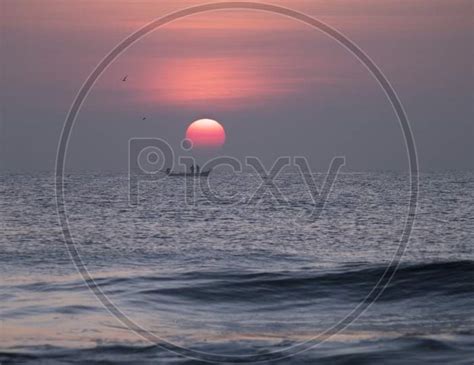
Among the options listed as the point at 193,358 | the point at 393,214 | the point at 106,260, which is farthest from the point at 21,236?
the point at 393,214

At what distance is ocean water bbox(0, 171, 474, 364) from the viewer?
1769cm

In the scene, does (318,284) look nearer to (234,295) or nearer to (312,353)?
(234,295)

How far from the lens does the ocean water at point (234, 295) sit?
58.0 feet

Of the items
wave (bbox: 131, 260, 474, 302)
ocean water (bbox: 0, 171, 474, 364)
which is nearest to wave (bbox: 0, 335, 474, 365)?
ocean water (bbox: 0, 171, 474, 364)

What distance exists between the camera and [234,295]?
1011 inches

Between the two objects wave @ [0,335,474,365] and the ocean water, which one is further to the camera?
the ocean water

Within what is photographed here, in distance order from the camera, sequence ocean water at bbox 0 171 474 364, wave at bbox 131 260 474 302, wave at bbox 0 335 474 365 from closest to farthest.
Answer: wave at bbox 0 335 474 365 → ocean water at bbox 0 171 474 364 → wave at bbox 131 260 474 302

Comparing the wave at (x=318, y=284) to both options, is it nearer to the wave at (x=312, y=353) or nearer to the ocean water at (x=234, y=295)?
the ocean water at (x=234, y=295)

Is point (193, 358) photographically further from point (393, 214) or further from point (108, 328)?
point (393, 214)

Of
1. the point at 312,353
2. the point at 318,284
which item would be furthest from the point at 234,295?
the point at 312,353

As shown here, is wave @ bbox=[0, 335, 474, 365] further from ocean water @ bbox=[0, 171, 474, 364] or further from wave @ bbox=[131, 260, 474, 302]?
wave @ bbox=[131, 260, 474, 302]

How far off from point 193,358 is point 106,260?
1734cm

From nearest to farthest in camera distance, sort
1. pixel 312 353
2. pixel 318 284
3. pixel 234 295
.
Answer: pixel 312 353, pixel 234 295, pixel 318 284

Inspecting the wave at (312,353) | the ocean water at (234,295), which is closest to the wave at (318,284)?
the ocean water at (234,295)
